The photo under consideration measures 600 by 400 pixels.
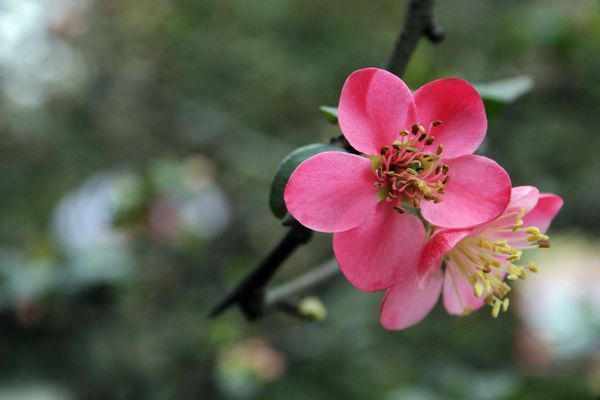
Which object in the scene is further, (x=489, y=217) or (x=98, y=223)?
(x=98, y=223)

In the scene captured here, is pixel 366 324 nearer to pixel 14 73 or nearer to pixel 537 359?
pixel 537 359

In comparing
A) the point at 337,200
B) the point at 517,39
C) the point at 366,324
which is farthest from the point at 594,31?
the point at 337,200

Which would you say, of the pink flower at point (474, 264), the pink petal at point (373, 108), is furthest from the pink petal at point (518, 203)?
the pink petal at point (373, 108)

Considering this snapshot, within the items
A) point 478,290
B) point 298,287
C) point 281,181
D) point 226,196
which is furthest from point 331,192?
point 226,196

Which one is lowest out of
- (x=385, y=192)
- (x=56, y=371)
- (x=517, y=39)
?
(x=56, y=371)

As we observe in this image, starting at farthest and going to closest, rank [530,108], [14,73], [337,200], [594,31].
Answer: [14,73]
[530,108]
[594,31]
[337,200]

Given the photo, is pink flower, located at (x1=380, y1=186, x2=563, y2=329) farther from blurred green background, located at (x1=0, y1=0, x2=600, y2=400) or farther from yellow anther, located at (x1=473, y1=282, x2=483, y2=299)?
blurred green background, located at (x1=0, y1=0, x2=600, y2=400)

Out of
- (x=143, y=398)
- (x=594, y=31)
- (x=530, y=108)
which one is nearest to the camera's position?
(x=143, y=398)
